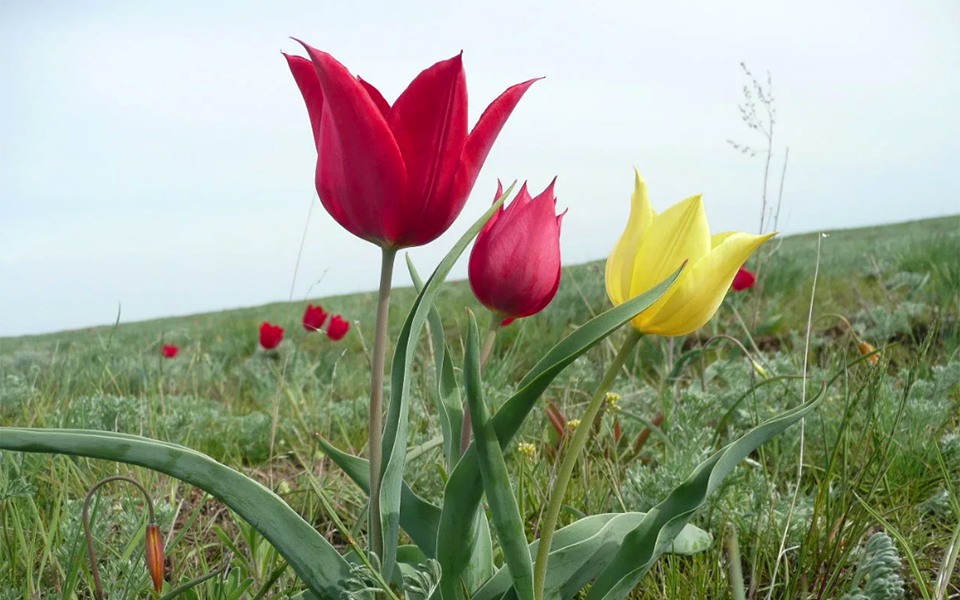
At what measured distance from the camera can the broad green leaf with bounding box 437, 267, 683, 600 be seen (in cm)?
78

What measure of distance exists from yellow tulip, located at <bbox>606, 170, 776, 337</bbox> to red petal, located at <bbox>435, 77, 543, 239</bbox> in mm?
215

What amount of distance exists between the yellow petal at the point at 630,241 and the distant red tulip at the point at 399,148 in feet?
0.69

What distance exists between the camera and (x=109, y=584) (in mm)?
1328

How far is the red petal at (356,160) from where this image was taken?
798 mm

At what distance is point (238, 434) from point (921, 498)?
7.30 feet

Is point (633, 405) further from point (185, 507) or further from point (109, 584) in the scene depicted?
point (109, 584)

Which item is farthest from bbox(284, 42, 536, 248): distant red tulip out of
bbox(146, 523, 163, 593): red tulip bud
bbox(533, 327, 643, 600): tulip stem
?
bbox(146, 523, 163, 593): red tulip bud

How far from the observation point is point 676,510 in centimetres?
89

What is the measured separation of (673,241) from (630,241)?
58 mm

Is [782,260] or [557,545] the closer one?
[557,545]

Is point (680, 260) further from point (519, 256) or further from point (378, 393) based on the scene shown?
point (378, 393)

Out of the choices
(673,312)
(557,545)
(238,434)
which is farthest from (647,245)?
(238,434)

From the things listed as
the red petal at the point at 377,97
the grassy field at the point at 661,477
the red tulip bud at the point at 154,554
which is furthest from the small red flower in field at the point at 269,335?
the red petal at the point at 377,97

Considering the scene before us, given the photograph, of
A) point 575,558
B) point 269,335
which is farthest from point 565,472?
point 269,335
